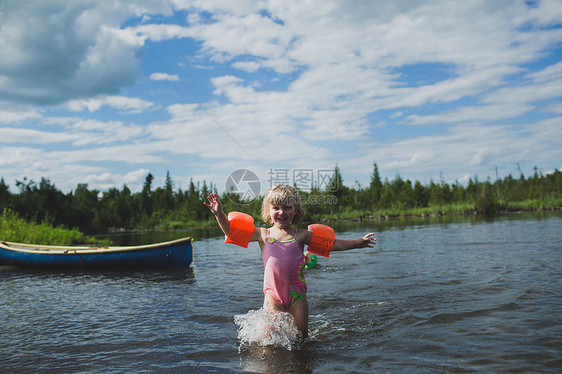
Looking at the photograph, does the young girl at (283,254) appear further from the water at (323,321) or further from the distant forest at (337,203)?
the distant forest at (337,203)

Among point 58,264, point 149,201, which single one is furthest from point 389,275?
point 149,201

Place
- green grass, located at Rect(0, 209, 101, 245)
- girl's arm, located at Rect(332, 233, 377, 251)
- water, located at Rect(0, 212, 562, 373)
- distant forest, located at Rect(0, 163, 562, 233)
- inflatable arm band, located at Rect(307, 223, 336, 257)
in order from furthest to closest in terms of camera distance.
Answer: distant forest, located at Rect(0, 163, 562, 233), green grass, located at Rect(0, 209, 101, 245), inflatable arm band, located at Rect(307, 223, 336, 257), girl's arm, located at Rect(332, 233, 377, 251), water, located at Rect(0, 212, 562, 373)

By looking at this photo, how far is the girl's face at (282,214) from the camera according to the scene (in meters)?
4.60

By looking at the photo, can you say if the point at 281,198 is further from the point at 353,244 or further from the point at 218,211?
the point at 353,244

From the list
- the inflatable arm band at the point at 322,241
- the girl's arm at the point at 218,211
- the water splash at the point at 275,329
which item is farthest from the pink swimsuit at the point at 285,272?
the girl's arm at the point at 218,211

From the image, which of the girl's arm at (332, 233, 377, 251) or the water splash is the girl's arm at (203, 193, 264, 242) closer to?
the water splash

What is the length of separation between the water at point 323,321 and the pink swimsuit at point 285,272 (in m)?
0.62

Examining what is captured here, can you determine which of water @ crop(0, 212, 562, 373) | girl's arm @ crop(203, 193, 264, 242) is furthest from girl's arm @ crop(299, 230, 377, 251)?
water @ crop(0, 212, 562, 373)

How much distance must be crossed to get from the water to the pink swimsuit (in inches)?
24.5

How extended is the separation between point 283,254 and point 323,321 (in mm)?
1956

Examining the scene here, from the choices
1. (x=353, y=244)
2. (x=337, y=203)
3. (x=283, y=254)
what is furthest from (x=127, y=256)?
(x=337, y=203)

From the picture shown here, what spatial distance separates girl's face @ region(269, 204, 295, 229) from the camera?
15.1 feet

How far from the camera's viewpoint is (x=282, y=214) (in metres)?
4.61

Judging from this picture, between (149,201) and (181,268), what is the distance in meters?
70.2
